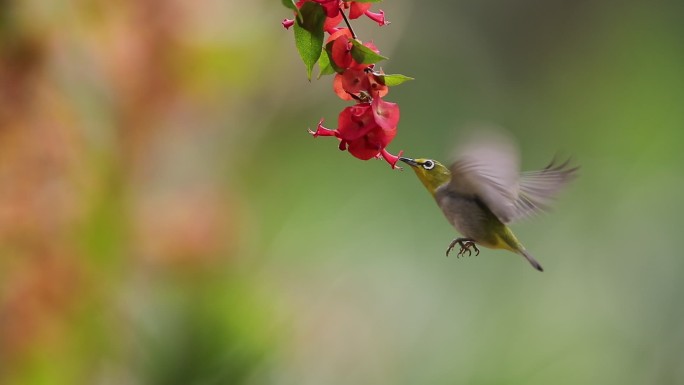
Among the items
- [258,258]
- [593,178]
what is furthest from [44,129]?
[593,178]

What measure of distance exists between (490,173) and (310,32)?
1.70 ft

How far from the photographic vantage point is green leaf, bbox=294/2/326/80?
106cm

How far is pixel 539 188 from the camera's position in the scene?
1589 mm

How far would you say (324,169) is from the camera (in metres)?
5.98

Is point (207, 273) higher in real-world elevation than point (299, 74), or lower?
lower

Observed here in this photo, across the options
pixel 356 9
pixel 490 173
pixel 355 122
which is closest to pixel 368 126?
pixel 355 122

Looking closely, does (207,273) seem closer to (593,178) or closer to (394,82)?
(394,82)

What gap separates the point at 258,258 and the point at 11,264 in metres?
2.10

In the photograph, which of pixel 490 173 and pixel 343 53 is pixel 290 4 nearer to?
pixel 343 53

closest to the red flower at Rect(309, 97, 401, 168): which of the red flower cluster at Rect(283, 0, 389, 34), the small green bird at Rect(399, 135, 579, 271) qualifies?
the red flower cluster at Rect(283, 0, 389, 34)

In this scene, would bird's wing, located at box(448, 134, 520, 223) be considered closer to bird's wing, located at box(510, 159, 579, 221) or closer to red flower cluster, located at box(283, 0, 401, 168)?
bird's wing, located at box(510, 159, 579, 221)

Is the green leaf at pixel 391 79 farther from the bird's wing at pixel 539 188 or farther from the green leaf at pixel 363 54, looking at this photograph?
the bird's wing at pixel 539 188

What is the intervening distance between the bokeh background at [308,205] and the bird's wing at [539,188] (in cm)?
17

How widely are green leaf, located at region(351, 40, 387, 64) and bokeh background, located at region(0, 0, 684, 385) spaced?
0.49 meters
